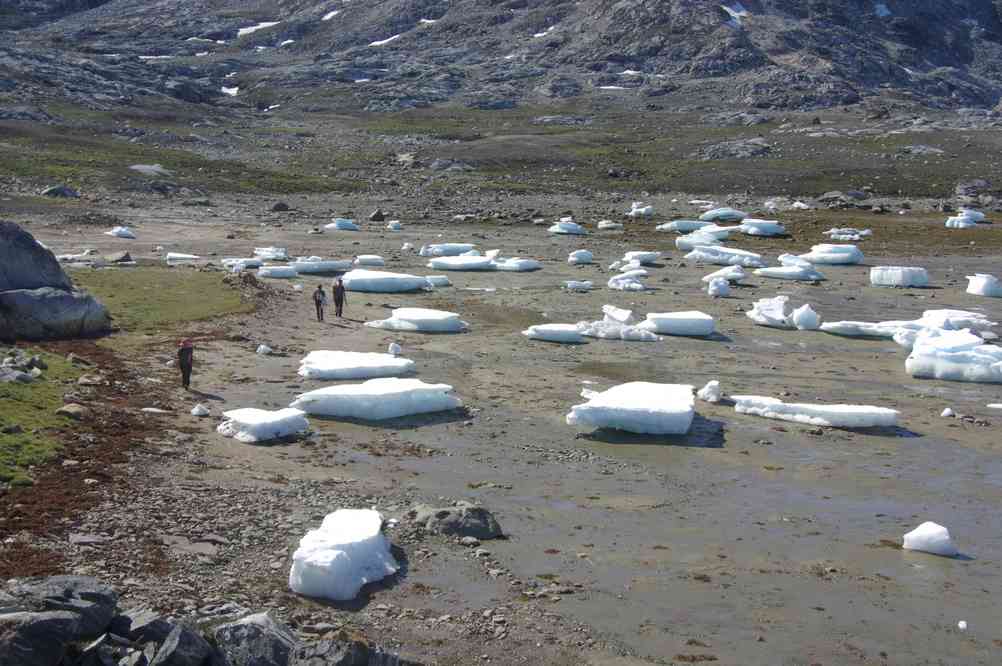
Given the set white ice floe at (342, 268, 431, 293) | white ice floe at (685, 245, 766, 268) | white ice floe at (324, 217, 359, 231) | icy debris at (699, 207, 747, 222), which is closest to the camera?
white ice floe at (342, 268, 431, 293)

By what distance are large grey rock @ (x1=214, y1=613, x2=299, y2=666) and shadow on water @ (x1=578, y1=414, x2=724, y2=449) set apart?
968cm

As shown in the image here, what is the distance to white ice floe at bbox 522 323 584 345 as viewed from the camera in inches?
1086

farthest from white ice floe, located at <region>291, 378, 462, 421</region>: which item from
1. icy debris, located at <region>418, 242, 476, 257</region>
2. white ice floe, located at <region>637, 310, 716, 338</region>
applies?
icy debris, located at <region>418, 242, 476, 257</region>

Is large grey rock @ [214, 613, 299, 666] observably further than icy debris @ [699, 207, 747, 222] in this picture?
No

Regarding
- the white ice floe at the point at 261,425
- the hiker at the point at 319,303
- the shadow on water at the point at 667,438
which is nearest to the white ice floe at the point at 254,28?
the hiker at the point at 319,303

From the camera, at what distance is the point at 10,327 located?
23.2 m

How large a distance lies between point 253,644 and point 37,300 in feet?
50.2

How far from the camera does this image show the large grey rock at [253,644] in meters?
10.6

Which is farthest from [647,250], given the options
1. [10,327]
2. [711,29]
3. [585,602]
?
[711,29]

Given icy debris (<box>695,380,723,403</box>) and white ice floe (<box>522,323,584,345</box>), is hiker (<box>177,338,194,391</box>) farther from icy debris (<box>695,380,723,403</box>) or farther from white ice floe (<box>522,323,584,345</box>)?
icy debris (<box>695,380,723,403</box>)

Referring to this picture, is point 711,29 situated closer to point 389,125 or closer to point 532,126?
point 532,126

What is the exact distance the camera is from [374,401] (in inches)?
801

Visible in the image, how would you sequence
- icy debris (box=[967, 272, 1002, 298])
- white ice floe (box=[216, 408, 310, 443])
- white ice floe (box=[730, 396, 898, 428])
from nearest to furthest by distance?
white ice floe (box=[216, 408, 310, 443])
white ice floe (box=[730, 396, 898, 428])
icy debris (box=[967, 272, 1002, 298])

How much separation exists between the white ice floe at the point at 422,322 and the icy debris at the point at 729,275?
1110 cm
